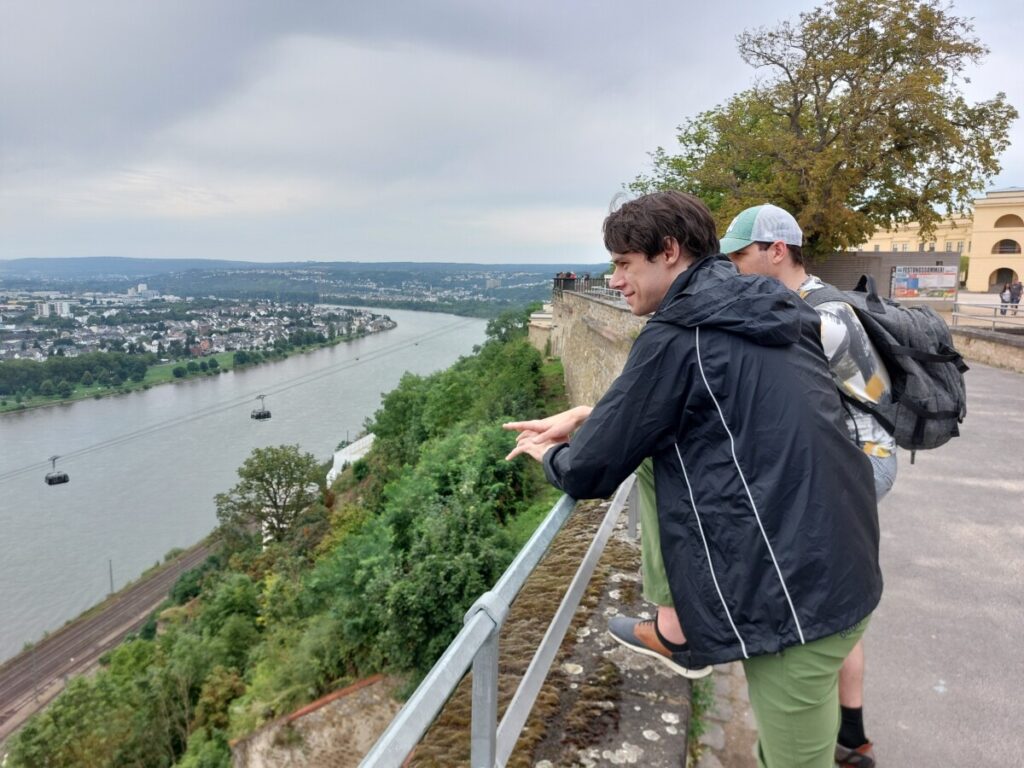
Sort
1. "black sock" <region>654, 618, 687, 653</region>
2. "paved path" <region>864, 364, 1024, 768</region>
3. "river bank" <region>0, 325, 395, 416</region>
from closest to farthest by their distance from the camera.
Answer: "black sock" <region>654, 618, 687, 653</region>
"paved path" <region>864, 364, 1024, 768</region>
"river bank" <region>0, 325, 395, 416</region>

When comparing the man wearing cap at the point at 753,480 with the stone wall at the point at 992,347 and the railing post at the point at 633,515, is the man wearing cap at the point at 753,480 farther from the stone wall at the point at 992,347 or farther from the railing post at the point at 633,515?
the stone wall at the point at 992,347

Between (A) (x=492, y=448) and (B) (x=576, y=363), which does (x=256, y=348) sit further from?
(A) (x=492, y=448)

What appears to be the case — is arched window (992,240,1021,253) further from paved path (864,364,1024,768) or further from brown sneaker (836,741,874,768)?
brown sneaker (836,741,874,768)

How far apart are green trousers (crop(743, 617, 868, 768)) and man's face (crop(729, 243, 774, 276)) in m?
1.16

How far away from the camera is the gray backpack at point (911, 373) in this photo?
1.91 m

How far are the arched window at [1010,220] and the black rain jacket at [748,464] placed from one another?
1487 inches

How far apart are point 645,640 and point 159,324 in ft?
435

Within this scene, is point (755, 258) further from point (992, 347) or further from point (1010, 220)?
point (1010, 220)

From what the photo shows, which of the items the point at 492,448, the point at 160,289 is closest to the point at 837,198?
the point at 492,448

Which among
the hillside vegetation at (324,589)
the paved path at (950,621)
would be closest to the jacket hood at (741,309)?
the paved path at (950,621)

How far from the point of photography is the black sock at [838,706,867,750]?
6.69 feet

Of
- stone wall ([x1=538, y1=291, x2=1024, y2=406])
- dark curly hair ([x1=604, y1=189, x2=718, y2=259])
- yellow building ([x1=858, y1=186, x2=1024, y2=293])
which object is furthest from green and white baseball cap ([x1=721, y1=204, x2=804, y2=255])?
yellow building ([x1=858, y1=186, x2=1024, y2=293])

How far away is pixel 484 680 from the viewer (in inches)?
46.8

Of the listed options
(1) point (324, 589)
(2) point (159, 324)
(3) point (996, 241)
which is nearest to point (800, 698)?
(1) point (324, 589)
